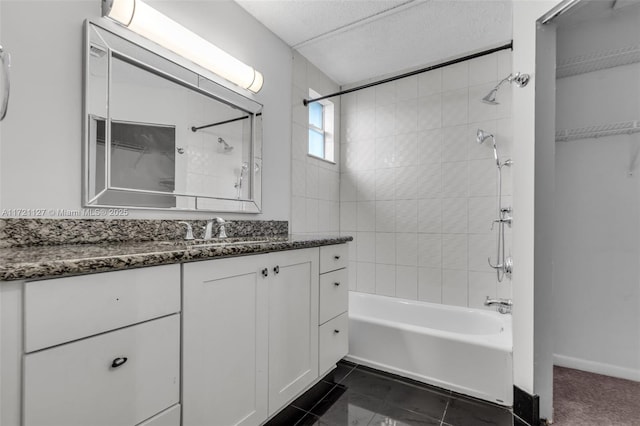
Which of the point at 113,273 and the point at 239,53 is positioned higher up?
the point at 239,53

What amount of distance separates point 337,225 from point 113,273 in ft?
7.79

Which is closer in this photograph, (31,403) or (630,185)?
(31,403)

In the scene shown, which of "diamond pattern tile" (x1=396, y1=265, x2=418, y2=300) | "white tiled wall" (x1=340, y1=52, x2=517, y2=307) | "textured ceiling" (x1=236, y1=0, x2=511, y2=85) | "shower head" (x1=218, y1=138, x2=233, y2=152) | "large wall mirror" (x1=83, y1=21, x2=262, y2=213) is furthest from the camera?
"diamond pattern tile" (x1=396, y1=265, x2=418, y2=300)

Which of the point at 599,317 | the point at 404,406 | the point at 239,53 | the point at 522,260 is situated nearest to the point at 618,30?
the point at 522,260

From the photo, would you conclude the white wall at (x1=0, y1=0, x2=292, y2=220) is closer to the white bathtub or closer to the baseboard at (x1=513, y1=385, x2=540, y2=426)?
the white bathtub

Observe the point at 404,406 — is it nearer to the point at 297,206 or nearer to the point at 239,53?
the point at 297,206

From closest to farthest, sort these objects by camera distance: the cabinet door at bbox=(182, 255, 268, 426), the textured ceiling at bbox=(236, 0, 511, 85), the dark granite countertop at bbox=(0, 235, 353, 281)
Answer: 1. the dark granite countertop at bbox=(0, 235, 353, 281)
2. the cabinet door at bbox=(182, 255, 268, 426)
3. the textured ceiling at bbox=(236, 0, 511, 85)

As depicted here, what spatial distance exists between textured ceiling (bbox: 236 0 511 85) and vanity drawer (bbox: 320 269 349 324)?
171 cm

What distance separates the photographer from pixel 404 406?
1.67m

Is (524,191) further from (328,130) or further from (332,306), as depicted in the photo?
(328,130)

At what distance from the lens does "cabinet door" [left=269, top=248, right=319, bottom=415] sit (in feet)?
4.53

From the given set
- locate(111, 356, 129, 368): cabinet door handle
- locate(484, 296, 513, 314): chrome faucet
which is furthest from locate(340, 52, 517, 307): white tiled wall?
locate(111, 356, 129, 368): cabinet door handle

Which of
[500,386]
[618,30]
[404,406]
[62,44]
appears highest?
[618,30]

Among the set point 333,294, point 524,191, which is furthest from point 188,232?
point 524,191
